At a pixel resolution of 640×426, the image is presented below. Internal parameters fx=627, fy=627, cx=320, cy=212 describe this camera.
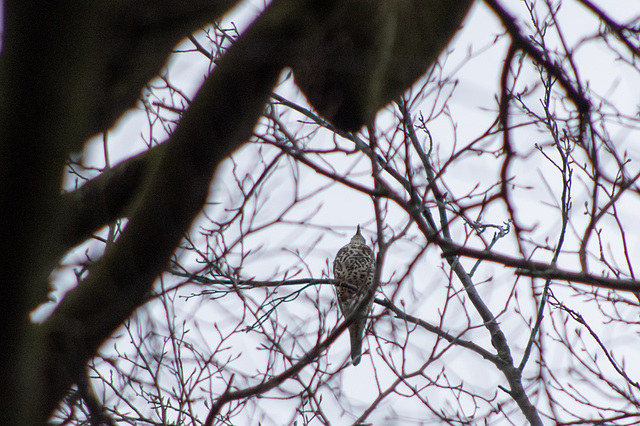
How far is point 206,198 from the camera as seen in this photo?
1.79 meters

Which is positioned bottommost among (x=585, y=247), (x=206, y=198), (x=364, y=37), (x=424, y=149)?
(x=206, y=198)

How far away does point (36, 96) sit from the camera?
0.87 meters

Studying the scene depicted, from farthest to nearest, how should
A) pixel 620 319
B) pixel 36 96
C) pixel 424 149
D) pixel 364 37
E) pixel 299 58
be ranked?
1. pixel 424 149
2. pixel 620 319
3. pixel 364 37
4. pixel 299 58
5. pixel 36 96

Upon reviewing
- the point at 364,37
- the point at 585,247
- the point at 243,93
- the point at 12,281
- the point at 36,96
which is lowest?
the point at 12,281

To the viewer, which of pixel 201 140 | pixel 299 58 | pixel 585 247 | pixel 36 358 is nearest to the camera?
pixel 36 358

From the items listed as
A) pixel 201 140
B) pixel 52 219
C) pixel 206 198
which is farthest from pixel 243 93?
pixel 52 219

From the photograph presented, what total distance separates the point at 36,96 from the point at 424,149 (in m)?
4.51

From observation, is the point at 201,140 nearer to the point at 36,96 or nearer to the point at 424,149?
the point at 36,96

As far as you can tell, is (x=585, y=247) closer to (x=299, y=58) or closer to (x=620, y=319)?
(x=299, y=58)

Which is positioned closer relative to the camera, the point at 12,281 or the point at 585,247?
the point at 12,281

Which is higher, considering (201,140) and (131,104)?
(131,104)

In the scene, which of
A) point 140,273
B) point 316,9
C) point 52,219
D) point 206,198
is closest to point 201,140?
point 206,198

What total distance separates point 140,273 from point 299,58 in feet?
2.70

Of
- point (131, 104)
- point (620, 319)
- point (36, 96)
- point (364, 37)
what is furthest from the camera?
point (620, 319)
